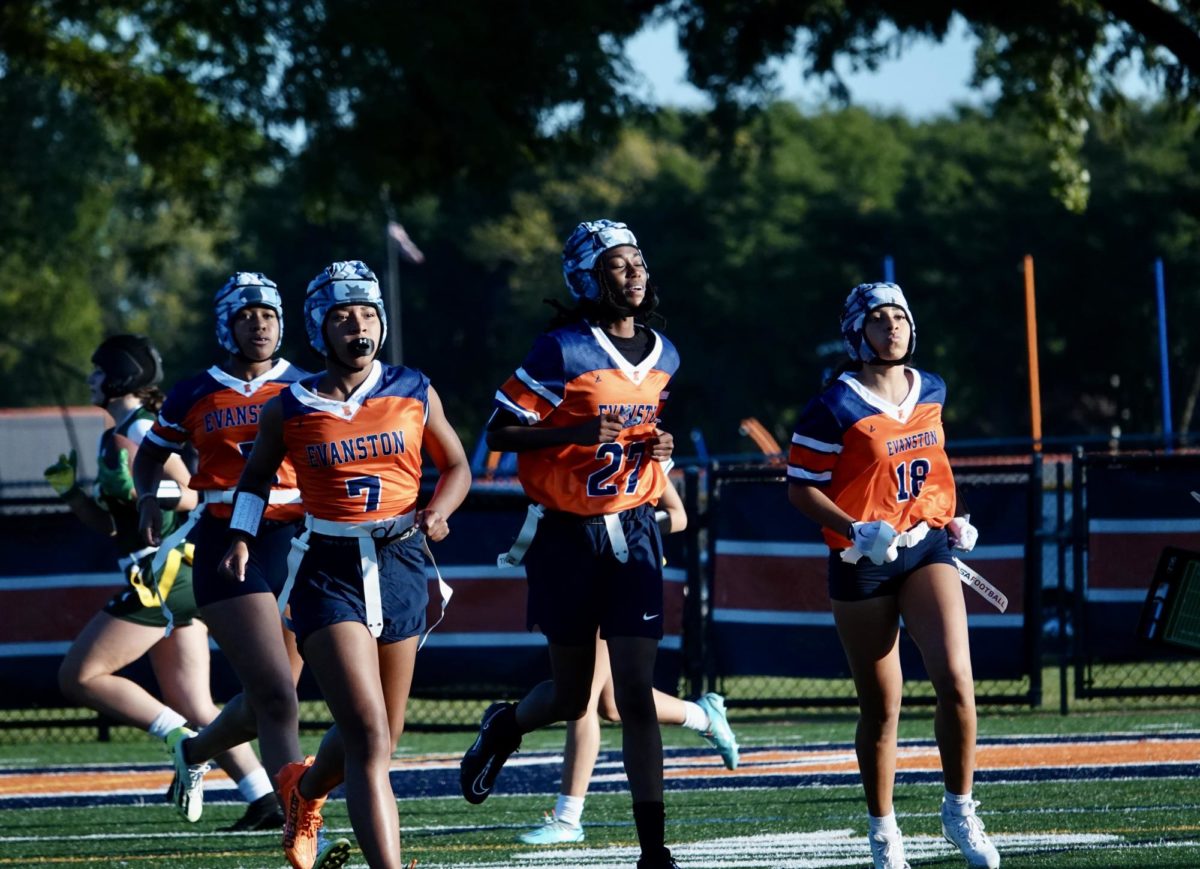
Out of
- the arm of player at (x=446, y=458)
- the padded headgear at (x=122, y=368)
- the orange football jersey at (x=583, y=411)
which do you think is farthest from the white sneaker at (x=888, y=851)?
the padded headgear at (x=122, y=368)

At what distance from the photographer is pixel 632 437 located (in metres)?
6.74

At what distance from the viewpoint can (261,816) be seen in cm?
870

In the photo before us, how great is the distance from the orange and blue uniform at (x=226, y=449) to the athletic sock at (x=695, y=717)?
200 centimetres

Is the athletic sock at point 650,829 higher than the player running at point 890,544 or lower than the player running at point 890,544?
lower

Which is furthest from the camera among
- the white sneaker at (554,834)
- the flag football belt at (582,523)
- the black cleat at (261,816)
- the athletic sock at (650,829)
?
the black cleat at (261,816)

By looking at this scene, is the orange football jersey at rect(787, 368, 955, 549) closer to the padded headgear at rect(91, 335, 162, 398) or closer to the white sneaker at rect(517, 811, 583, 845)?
the white sneaker at rect(517, 811, 583, 845)

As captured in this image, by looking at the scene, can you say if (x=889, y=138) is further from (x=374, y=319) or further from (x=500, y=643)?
(x=374, y=319)

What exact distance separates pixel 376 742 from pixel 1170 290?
53317 mm

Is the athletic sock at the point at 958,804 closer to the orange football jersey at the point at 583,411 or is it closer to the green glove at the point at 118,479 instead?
the orange football jersey at the point at 583,411

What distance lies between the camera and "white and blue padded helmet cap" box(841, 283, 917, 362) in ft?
22.2

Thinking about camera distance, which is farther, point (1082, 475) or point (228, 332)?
point (1082, 475)

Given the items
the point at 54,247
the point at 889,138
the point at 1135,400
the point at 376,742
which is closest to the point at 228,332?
the point at 376,742

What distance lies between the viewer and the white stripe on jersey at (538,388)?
22.0ft

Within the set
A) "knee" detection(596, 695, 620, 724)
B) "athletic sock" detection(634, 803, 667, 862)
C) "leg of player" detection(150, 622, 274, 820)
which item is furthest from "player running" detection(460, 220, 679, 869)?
"leg of player" detection(150, 622, 274, 820)
